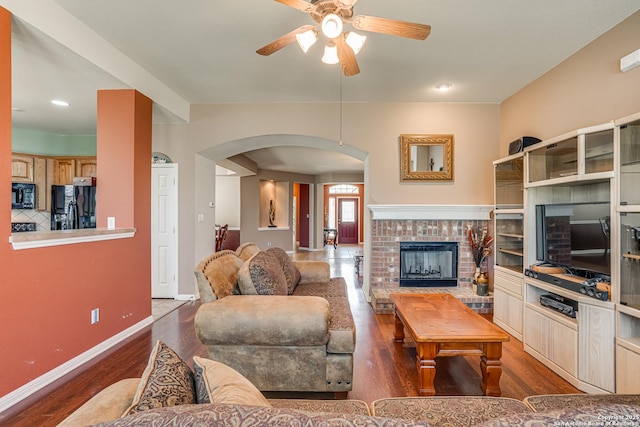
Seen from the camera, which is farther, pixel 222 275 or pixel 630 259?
pixel 222 275

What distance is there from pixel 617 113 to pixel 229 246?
8162mm

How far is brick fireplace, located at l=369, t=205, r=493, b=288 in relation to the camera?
14.1 feet

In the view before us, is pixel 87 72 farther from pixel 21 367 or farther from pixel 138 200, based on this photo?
pixel 21 367

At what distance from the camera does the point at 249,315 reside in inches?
80.4

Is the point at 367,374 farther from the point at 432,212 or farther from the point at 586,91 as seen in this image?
the point at 586,91

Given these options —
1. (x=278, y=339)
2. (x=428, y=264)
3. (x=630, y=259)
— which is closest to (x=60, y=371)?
(x=278, y=339)

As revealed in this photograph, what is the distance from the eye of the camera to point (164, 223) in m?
4.56

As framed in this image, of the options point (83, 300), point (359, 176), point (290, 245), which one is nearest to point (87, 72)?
point (83, 300)

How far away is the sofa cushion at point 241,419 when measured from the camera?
576mm

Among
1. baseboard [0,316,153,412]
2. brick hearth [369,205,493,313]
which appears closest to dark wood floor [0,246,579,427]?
baseboard [0,316,153,412]

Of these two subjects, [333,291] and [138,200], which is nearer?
[333,291]

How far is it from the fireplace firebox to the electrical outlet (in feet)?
11.4

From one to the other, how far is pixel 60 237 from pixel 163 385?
2.34m

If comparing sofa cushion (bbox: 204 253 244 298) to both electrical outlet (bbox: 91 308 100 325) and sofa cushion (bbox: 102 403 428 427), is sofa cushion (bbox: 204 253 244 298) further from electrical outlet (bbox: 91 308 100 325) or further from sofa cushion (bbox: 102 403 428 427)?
sofa cushion (bbox: 102 403 428 427)
